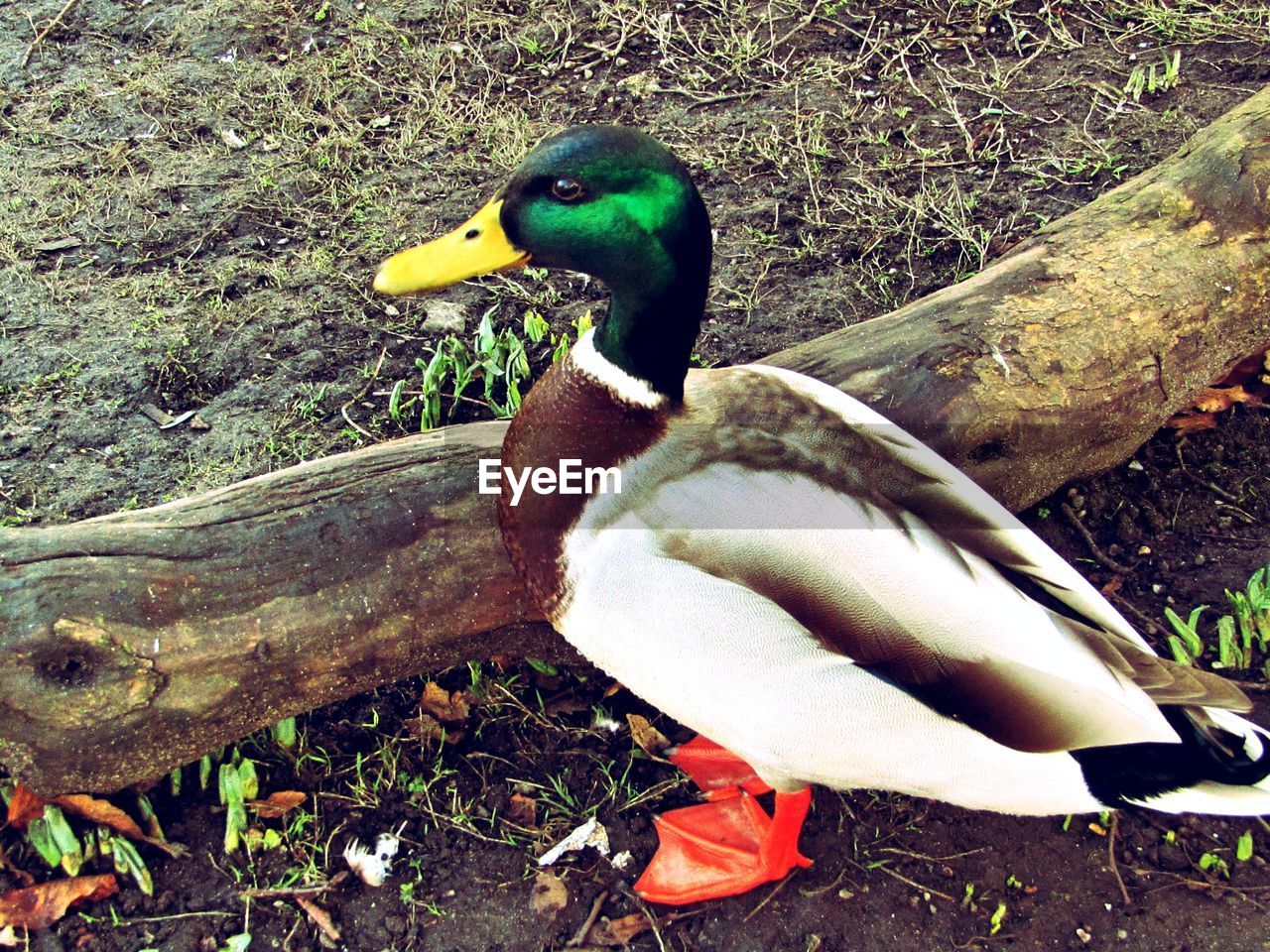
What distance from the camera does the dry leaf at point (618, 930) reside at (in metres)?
2.27

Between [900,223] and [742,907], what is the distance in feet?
7.89

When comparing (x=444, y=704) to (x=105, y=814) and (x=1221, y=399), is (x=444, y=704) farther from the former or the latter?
(x=1221, y=399)

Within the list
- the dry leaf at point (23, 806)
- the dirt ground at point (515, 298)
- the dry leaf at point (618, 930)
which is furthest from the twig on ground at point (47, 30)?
the dry leaf at point (618, 930)

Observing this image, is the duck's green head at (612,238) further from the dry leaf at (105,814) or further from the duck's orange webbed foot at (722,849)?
the dry leaf at (105,814)

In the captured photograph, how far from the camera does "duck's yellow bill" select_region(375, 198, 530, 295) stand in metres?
2.05

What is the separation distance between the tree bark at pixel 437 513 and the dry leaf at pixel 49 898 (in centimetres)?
19

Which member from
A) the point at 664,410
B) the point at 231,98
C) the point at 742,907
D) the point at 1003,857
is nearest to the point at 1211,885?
the point at 1003,857

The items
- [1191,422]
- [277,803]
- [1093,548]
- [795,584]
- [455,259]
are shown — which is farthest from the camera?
[1191,422]

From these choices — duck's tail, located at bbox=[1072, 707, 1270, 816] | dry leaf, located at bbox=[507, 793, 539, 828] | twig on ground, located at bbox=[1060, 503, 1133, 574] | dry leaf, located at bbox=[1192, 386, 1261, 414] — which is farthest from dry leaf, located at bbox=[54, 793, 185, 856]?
dry leaf, located at bbox=[1192, 386, 1261, 414]

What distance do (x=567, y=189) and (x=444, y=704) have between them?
1.27m

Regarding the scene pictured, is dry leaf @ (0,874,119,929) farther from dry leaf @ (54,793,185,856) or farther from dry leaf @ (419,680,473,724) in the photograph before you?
dry leaf @ (419,680,473,724)

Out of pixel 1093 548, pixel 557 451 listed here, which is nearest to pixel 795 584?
pixel 557 451

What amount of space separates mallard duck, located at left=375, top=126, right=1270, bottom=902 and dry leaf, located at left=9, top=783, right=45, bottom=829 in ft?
3.82

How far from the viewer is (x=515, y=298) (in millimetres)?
3633
